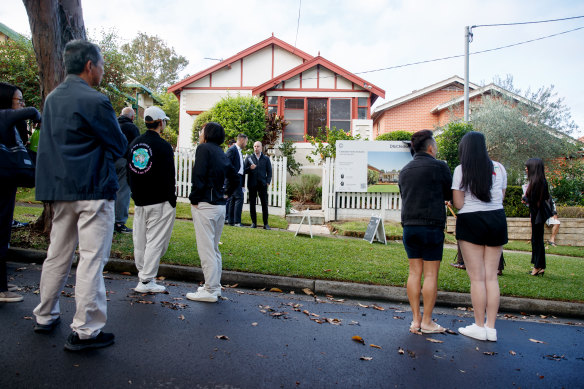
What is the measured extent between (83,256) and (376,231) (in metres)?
7.22

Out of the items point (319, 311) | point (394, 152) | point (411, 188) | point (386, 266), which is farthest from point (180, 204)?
point (411, 188)

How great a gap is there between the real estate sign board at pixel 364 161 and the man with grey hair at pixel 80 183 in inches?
373

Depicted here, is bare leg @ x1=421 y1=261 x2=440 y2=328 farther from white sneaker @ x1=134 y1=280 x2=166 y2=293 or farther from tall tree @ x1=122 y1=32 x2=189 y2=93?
tall tree @ x1=122 y1=32 x2=189 y2=93

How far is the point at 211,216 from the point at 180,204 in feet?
25.6

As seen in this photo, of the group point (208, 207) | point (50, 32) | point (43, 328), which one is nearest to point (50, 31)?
point (50, 32)

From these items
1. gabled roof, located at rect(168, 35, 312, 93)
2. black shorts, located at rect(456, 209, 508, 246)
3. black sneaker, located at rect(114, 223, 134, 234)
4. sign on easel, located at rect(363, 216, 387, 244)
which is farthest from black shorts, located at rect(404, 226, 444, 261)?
gabled roof, located at rect(168, 35, 312, 93)

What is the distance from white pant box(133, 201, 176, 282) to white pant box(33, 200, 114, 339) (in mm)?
1408

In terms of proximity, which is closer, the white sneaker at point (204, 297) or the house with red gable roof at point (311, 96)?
the white sneaker at point (204, 297)

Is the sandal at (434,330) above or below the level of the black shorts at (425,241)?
below

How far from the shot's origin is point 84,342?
3033 millimetres

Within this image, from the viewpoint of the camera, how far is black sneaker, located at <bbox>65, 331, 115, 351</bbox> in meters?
2.99

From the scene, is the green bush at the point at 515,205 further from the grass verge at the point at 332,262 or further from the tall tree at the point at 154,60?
the tall tree at the point at 154,60

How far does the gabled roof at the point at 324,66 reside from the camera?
1984 cm

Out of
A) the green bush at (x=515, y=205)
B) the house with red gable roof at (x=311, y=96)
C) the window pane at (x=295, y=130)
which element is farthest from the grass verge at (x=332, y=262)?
the window pane at (x=295, y=130)
